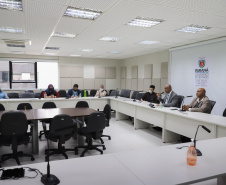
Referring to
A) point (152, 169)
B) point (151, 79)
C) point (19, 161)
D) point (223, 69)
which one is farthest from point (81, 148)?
point (151, 79)

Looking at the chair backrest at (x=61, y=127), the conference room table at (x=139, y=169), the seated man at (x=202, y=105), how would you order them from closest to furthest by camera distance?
the conference room table at (x=139, y=169) < the chair backrest at (x=61, y=127) < the seated man at (x=202, y=105)

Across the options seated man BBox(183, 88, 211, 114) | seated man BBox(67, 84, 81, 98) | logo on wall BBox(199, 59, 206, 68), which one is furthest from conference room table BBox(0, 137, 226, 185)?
seated man BBox(67, 84, 81, 98)

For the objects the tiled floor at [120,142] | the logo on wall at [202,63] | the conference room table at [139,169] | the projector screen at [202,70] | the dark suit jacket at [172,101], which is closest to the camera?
the conference room table at [139,169]

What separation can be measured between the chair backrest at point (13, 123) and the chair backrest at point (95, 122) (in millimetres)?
1090

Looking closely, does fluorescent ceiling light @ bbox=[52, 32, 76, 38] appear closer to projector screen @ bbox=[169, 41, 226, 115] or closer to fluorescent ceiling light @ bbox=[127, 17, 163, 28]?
fluorescent ceiling light @ bbox=[127, 17, 163, 28]

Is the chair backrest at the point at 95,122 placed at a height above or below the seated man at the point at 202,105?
below

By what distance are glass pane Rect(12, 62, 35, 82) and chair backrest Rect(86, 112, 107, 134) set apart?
761 cm

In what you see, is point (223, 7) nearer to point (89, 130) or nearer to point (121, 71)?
point (89, 130)

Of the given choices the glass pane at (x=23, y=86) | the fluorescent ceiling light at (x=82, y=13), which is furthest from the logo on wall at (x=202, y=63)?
the glass pane at (x=23, y=86)

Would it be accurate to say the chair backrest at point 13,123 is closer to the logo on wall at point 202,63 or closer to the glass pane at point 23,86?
the logo on wall at point 202,63

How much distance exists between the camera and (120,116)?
692 centimetres

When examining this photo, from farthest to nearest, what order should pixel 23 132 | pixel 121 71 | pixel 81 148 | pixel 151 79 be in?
pixel 121 71, pixel 151 79, pixel 81 148, pixel 23 132

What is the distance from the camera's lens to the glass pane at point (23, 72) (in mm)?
9844

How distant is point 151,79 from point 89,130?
18.1 feet
